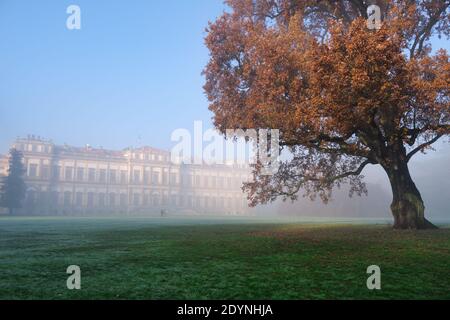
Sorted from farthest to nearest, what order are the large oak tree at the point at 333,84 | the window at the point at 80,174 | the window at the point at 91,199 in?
1. the window at the point at 91,199
2. the window at the point at 80,174
3. the large oak tree at the point at 333,84

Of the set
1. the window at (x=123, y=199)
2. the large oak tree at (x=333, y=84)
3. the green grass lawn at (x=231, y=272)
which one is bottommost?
the green grass lawn at (x=231, y=272)

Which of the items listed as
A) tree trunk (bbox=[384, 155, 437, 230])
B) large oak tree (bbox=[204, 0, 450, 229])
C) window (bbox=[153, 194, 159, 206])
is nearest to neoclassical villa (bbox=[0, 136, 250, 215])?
window (bbox=[153, 194, 159, 206])

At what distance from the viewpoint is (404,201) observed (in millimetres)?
16188

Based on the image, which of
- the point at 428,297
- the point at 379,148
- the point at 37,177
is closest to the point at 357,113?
the point at 379,148

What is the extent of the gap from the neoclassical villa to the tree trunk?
65.7 meters

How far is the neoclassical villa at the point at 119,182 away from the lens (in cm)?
8212

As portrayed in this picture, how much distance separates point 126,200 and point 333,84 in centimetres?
8823

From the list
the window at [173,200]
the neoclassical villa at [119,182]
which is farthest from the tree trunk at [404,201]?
the window at [173,200]

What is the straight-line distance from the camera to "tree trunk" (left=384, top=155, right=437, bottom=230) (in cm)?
1609

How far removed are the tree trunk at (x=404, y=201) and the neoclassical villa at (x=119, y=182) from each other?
65728mm

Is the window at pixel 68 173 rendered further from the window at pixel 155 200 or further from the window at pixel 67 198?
the window at pixel 155 200

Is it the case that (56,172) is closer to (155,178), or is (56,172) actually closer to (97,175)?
(97,175)
